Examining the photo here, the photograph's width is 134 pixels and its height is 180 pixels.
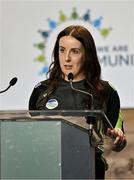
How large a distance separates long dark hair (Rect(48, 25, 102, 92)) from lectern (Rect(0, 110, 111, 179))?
0.54 meters

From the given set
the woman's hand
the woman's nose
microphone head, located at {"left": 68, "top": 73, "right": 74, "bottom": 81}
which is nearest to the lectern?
the woman's hand

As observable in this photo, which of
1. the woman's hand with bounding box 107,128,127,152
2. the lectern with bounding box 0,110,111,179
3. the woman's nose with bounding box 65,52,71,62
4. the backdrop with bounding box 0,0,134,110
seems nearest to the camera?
the lectern with bounding box 0,110,111,179

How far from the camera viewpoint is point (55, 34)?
334 centimetres

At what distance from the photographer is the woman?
198 cm

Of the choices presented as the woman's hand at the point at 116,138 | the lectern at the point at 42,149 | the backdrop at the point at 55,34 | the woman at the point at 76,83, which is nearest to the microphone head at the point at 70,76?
the woman at the point at 76,83

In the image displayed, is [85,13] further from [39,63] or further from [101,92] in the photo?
[101,92]

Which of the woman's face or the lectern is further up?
the woman's face

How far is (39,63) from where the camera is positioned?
3344mm

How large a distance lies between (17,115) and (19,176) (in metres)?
0.16

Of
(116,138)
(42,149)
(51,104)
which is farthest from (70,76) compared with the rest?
(42,149)

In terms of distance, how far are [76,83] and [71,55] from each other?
100 millimetres

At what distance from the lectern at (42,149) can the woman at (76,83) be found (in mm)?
447

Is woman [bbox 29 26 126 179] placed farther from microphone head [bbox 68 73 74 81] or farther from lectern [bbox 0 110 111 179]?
lectern [bbox 0 110 111 179]

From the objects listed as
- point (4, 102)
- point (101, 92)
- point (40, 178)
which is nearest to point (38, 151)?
point (40, 178)
